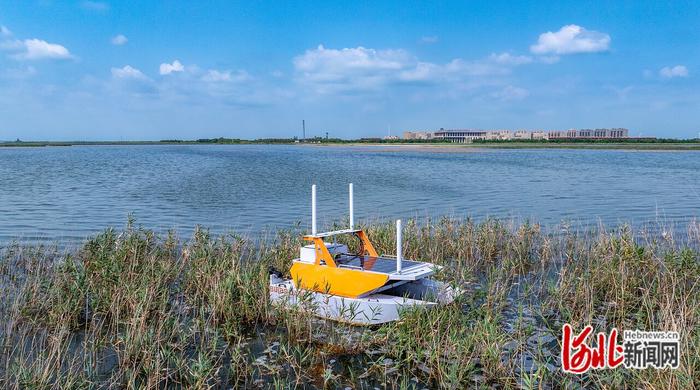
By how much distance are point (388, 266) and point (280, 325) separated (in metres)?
2.26

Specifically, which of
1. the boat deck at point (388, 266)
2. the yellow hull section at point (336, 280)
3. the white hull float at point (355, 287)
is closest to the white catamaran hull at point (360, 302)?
the white hull float at point (355, 287)

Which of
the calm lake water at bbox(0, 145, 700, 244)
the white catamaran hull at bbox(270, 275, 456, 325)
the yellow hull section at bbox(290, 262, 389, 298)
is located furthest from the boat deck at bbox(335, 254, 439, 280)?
the calm lake water at bbox(0, 145, 700, 244)

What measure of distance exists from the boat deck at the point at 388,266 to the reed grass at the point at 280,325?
0.75 meters

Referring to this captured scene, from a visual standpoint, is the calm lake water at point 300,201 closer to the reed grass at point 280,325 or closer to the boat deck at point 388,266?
the reed grass at point 280,325

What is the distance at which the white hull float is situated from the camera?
28.8ft

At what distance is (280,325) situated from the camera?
30.0 ft

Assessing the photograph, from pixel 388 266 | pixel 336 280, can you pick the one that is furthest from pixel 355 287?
pixel 388 266

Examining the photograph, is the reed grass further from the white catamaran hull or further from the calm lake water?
the calm lake water

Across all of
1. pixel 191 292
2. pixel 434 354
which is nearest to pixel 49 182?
pixel 191 292

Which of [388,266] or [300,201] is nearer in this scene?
[388,266]

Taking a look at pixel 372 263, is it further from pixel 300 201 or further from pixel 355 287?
pixel 300 201

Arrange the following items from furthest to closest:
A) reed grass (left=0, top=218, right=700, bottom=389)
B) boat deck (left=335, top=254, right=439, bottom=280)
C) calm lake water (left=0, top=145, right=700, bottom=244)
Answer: calm lake water (left=0, top=145, right=700, bottom=244), boat deck (left=335, top=254, right=439, bottom=280), reed grass (left=0, top=218, right=700, bottom=389)

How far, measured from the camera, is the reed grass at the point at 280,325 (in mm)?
7000

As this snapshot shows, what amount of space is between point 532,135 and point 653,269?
7833 inches
